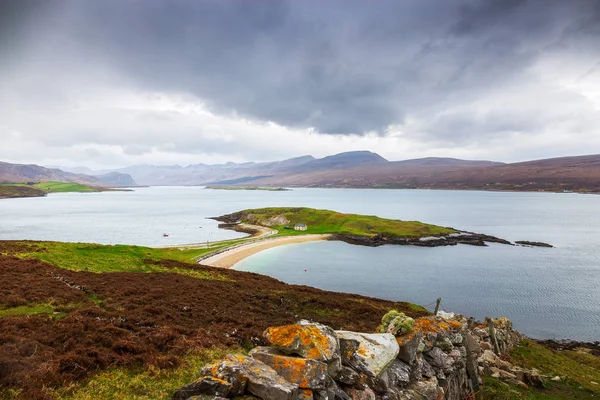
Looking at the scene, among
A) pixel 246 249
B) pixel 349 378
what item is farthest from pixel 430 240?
pixel 349 378

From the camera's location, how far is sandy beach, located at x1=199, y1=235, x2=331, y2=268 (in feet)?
234

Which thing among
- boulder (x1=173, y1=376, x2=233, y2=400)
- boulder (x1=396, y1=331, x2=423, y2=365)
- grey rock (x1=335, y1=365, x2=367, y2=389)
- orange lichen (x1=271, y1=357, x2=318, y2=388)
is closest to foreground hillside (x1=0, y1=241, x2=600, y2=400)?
boulder (x1=173, y1=376, x2=233, y2=400)

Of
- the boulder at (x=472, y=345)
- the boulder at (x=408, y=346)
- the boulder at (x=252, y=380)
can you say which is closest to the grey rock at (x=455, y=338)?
the boulder at (x=472, y=345)

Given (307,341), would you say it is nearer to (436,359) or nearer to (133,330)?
(436,359)

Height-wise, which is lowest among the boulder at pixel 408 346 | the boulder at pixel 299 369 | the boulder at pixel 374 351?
the boulder at pixel 408 346

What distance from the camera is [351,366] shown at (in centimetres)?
1184

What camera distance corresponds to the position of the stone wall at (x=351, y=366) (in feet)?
28.8

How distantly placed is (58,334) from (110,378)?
15.9 ft

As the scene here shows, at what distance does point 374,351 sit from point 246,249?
77.8 metres

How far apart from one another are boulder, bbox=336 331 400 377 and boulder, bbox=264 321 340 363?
1.33 meters

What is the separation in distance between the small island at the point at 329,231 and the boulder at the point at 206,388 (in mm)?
71530

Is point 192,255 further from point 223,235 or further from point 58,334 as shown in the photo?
point 58,334

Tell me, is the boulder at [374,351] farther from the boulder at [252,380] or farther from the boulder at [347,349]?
the boulder at [252,380]

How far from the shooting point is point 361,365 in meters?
12.0
